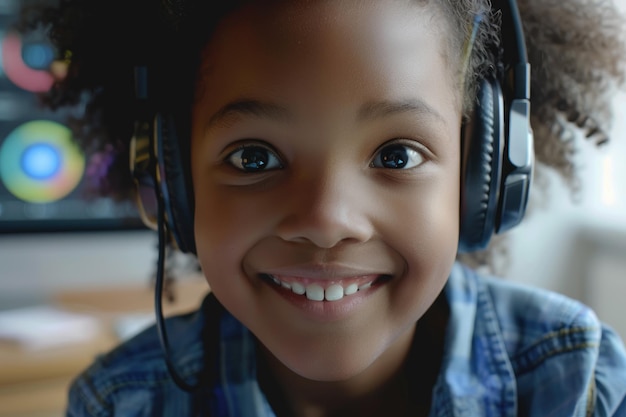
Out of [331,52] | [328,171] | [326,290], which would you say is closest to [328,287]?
[326,290]

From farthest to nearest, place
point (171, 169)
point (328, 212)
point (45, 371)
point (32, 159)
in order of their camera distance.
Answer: point (32, 159) < point (45, 371) < point (171, 169) < point (328, 212)

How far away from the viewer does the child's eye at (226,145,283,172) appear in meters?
0.70

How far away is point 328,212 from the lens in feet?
2.10

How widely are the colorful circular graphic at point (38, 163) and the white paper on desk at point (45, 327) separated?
9.1 inches

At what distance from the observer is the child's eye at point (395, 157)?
69 cm

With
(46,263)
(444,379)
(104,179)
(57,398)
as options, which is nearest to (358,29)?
(444,379)

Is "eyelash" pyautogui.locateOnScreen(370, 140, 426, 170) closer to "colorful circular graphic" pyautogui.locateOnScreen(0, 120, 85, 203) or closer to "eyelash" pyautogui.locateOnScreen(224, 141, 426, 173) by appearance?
"eyelash" pyautogui.locateOnScreen(224, 141, 426, 173)

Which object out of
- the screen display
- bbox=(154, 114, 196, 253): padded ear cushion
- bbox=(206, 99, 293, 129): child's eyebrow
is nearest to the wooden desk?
the screen display

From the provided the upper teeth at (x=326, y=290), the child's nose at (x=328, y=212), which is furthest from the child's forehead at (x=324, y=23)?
the upper teeth at (x=326, y=290)

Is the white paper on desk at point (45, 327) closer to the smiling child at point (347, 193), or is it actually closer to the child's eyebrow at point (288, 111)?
the smiling child at point (347, 193)

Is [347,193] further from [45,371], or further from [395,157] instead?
[45,371]

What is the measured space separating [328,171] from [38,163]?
962 millimetres

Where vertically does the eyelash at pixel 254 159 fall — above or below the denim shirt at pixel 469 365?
above

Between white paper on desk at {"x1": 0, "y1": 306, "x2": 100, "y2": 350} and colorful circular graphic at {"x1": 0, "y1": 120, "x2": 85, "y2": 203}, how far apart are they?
23 centimetres
